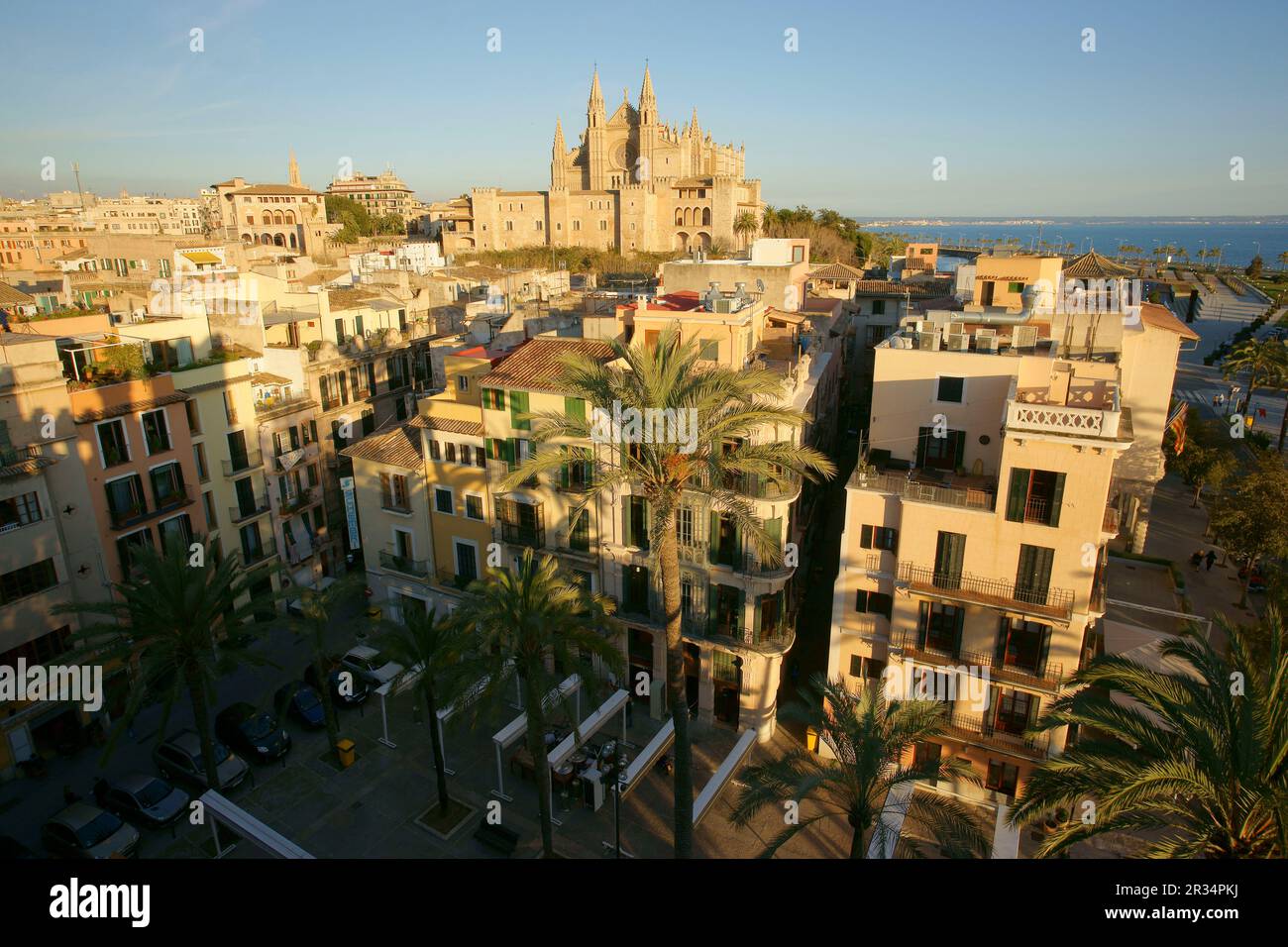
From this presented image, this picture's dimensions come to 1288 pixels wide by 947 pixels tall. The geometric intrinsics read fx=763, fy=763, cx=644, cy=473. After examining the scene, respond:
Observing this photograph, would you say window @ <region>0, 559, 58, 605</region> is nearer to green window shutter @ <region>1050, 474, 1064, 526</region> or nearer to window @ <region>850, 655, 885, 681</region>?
window @ <region>850, 655, 885, 681</region>

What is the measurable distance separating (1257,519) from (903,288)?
29.5 metres

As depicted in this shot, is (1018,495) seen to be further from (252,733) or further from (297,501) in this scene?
(297,501)

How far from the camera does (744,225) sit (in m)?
123

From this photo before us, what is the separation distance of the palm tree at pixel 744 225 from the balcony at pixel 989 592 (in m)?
106

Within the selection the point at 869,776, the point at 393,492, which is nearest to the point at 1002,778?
the point at 869,776

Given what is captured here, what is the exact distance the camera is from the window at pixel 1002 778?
2267cm

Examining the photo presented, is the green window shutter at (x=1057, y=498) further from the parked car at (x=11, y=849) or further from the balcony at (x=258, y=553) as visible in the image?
the balcony at (x=258, y=553)

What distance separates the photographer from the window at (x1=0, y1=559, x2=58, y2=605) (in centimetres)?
2431

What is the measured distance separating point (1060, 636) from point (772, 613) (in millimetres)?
8523

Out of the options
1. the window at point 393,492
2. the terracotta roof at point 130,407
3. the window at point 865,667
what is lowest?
the window at point 865,667

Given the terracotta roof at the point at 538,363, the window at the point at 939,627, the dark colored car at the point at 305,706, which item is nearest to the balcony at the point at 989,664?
the window at the point at 939,627

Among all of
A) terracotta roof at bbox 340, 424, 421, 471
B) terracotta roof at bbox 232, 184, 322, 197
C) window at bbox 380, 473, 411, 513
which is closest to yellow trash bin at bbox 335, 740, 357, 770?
window at bbox 380, 473, 411, 513

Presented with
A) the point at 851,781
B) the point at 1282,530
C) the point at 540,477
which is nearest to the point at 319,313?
the point at 540,477
